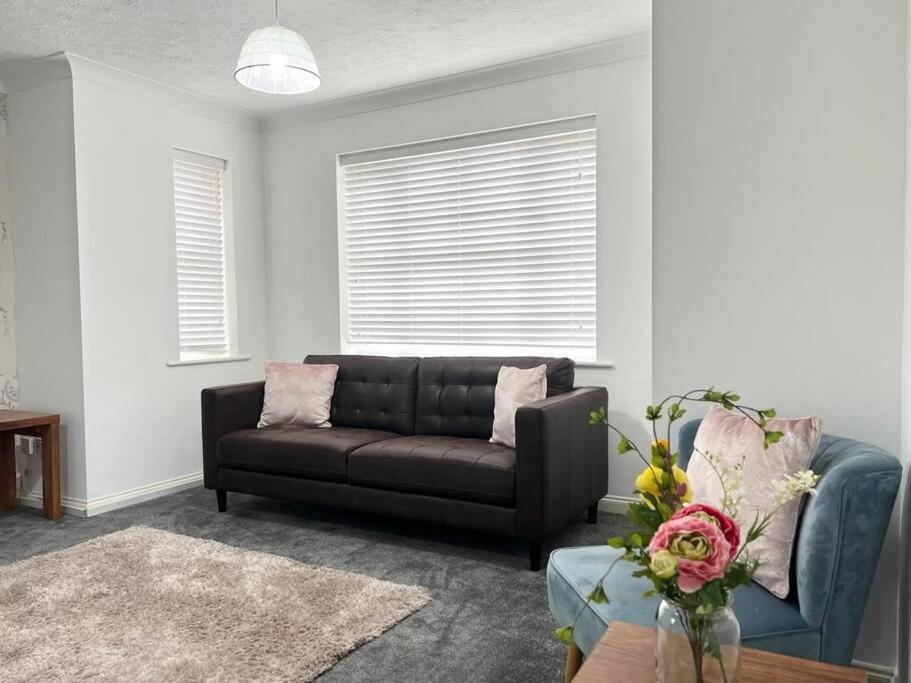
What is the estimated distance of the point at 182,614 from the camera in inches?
98.1

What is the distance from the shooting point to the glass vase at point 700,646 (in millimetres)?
1034

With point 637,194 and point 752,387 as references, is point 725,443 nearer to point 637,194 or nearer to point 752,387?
point 752,387

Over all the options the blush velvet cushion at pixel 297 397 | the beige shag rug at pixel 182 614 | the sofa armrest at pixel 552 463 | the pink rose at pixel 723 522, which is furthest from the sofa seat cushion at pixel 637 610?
the blush velvet cushion at pixel 297 397

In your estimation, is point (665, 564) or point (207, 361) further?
point (207, 361)

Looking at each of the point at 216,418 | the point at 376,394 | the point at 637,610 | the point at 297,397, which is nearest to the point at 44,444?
the point at 216,418

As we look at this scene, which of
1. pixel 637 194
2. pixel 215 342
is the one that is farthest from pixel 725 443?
pixel 215 342

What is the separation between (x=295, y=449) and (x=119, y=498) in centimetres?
132

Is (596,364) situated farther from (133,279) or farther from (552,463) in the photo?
(133,279)

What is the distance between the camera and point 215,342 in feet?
15.6

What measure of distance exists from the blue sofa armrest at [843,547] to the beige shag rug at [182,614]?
141 cm

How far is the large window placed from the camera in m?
3.91

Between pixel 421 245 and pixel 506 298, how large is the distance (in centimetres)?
73

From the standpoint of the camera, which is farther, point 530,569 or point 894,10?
point 530,569

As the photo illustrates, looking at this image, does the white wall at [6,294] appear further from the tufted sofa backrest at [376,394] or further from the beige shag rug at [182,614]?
the tufted sofa backrest at [376,394]
